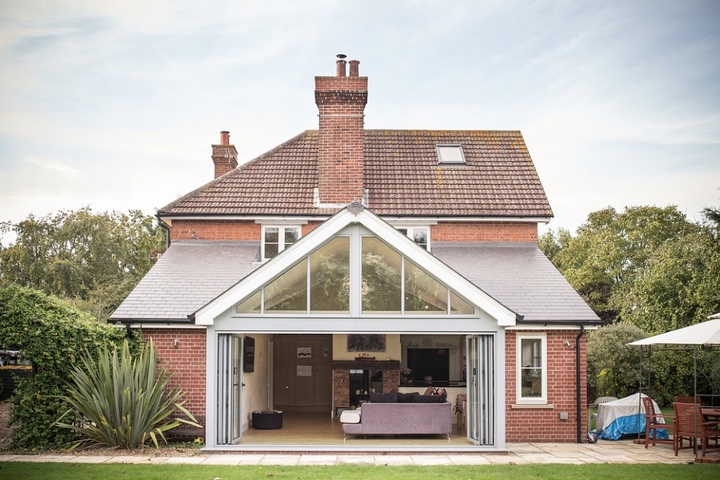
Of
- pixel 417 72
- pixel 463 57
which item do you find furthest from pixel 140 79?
pixel 463 57

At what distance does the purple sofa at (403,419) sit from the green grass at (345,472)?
3052 mm

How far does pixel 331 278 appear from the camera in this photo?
46.9ft

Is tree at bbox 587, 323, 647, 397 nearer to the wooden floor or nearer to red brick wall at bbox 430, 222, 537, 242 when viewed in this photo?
red brick wall at bbox 430, 222, 537, 242

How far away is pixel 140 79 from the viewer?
20.3 metres

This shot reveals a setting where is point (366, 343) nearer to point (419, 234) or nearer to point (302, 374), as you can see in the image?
point (302, 374)

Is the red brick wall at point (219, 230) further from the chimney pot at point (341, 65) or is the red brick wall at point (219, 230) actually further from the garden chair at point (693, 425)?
the garden chair at point (693, 425)

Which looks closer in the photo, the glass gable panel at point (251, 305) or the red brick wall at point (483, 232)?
the glass gable panel at point (251, 305)

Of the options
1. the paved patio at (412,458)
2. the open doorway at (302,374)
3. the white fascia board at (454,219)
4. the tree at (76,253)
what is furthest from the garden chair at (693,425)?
the tree at (76,253)

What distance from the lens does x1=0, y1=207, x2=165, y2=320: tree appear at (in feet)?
136

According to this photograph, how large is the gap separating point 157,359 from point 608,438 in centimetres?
1027

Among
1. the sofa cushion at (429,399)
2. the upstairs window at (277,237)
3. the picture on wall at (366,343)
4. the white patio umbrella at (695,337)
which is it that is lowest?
the sofa cushion at (429,399)

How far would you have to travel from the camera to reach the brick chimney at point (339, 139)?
19.0 metres

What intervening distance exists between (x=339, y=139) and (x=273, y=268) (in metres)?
5.96

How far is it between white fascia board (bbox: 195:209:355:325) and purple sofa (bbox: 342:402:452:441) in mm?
3611
